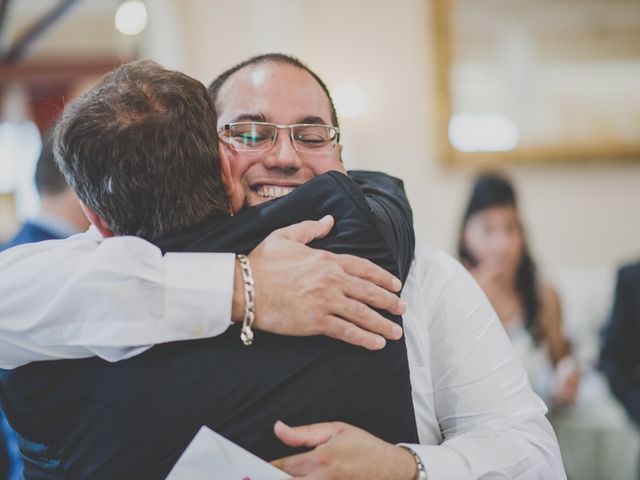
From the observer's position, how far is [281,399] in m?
1.01

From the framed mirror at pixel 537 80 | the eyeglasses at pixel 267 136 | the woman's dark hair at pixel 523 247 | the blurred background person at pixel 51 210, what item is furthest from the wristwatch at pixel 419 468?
the framed mirror at pixel 537 80

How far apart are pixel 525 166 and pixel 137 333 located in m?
4.30

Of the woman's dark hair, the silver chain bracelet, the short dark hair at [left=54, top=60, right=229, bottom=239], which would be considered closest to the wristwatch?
the silver chain bracelet

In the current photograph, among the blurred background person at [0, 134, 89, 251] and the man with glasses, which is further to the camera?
the blurred background person at [0, 134, 89, 251]

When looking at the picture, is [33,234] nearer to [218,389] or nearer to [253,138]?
[253,138]

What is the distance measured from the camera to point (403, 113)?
5.08 m

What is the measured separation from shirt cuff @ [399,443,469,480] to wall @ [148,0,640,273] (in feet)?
12.5

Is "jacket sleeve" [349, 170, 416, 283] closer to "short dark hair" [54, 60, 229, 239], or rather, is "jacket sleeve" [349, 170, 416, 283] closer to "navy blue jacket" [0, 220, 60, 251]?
"short dark hair" [54, 60, 229, 239]

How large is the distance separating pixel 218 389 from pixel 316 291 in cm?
21

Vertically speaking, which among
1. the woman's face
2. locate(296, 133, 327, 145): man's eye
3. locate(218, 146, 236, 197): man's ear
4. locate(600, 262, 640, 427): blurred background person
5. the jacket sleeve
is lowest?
locate(600, 262, 640, 427): blurred background person

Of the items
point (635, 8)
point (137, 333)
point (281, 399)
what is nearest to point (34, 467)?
point (137, 333)

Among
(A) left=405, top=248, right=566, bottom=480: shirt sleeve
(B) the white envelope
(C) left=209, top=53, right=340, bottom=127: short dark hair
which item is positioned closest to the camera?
(B) the white envelope

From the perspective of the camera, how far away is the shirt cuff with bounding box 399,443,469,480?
3.78 feet

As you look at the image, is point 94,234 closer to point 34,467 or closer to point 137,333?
point 137,333
